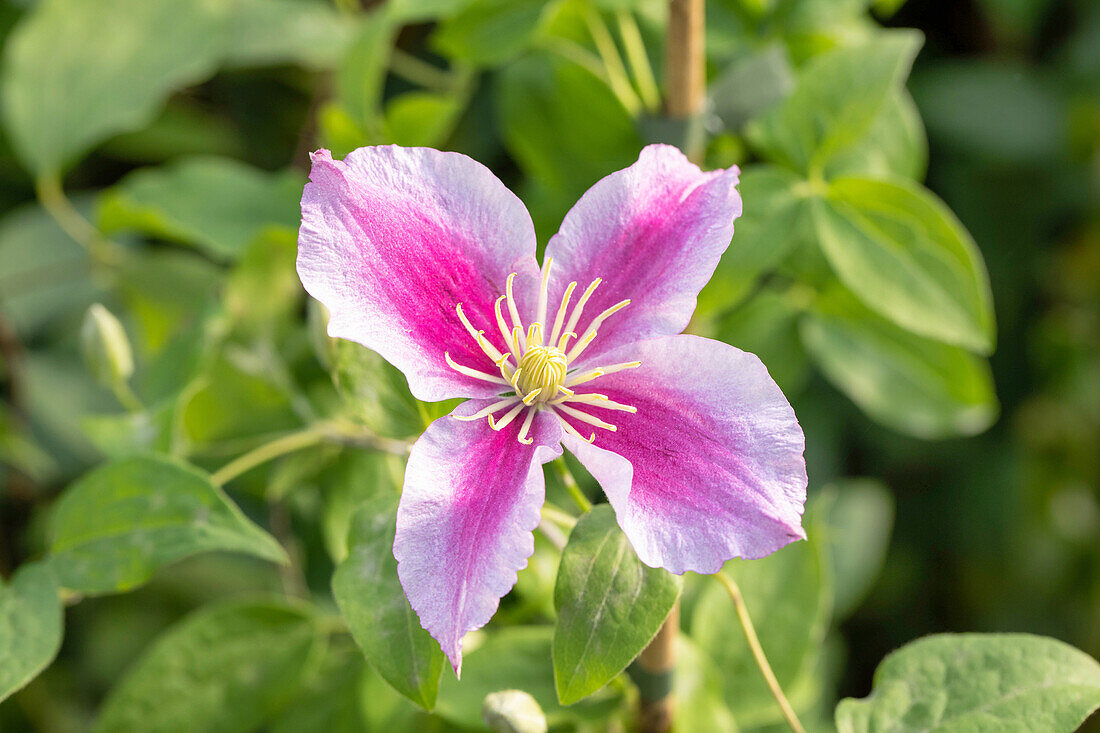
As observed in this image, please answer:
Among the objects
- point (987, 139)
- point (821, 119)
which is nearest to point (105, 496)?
point (821, 119)

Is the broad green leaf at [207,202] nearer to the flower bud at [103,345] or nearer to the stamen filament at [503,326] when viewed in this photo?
the flower bud at [103,345]

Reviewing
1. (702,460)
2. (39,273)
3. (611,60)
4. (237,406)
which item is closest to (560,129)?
(611,60)

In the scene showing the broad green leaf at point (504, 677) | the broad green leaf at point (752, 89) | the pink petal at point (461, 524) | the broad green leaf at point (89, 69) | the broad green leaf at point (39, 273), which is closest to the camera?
the pink petal at point (461, 524)

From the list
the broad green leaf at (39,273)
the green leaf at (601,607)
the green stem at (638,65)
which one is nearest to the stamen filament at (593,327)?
the green leaf at (601,607)

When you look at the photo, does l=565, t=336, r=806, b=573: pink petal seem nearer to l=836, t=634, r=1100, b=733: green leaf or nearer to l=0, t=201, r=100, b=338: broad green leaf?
l=836, t=634, r=1100, b=733: green leaf

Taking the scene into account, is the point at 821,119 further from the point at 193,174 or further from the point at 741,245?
the point at 193,174

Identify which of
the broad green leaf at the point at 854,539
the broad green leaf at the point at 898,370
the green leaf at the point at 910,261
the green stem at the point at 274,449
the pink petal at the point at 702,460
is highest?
the pink petal at the point at 702,460

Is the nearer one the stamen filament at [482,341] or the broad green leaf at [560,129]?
the stamen filament at [482,341]
